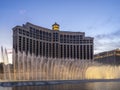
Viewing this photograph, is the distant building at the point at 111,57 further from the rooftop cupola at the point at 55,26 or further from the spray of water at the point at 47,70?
the spray of water at the point at 47,70

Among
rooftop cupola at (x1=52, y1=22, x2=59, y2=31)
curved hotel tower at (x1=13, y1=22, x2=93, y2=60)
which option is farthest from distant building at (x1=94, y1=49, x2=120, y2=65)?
rooftop cupola at (x1=52, y1=22, x2=59, y2=31)

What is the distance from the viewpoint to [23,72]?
55.0 meters

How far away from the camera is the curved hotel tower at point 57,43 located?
10981cm

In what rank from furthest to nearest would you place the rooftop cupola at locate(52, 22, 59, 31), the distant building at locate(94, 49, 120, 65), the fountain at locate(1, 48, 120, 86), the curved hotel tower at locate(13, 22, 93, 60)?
the distant building at locate(94, 49, 120, 65)
the rooftop cupola at locate(52, 22, 59, 31)
the curved hotel tower at locate(13, 22, 93, 60)
the fountain at locate(1, 48, 120, 86)

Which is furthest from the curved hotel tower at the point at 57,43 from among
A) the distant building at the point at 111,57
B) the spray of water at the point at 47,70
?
the spray of water at the point at 47,70

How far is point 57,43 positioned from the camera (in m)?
Result: 122

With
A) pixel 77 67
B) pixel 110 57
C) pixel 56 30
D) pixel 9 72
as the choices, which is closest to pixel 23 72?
pixel 9 72

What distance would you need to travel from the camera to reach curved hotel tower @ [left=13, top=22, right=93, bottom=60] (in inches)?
4323

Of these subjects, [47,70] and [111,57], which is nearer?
[47,70]

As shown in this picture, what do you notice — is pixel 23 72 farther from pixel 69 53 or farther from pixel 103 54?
pixel 103 54

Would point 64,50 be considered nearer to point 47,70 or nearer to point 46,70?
point 46,70

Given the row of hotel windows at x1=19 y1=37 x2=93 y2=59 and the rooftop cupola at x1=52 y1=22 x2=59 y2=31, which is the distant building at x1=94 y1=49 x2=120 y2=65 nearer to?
the row of hotel windows at x1=19 y1=37 x2=93 y2=59

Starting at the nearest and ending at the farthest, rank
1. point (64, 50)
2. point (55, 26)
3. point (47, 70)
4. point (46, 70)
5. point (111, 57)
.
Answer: point (47, 70) → point (46, 70) → point (64, 50) → point (55, 26) → point (111, 57)

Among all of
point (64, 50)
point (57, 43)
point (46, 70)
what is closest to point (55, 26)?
point (57, 43)
